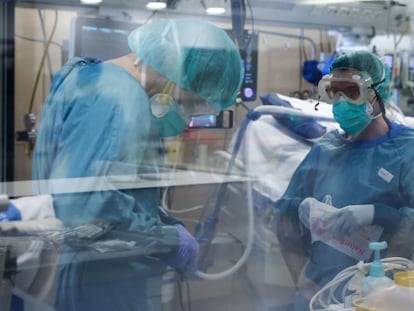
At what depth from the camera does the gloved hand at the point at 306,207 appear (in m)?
1.53

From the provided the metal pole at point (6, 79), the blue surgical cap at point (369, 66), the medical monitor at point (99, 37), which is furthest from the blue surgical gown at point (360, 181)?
the metal pole at point (6, 79)

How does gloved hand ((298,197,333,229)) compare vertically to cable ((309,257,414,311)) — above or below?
above

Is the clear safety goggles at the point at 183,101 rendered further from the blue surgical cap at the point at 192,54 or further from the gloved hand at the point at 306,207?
the gloved hand at the point at 306,207

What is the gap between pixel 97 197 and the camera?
4.67ft

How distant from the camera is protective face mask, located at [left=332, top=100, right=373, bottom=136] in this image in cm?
144

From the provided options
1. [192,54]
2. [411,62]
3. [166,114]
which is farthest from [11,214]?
[411,62]


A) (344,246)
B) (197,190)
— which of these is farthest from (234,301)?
(344,246)

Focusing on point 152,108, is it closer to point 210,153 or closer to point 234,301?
point 210,153

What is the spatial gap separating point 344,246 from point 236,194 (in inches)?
32.8

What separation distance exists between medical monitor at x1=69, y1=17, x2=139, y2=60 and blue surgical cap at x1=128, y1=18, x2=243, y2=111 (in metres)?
0.04

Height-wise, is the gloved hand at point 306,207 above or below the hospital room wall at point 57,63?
below

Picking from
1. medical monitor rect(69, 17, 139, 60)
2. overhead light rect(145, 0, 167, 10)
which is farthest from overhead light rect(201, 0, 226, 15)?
medical monitor rect(69, 17, 139, 60)

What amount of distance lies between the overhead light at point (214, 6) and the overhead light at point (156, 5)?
12 cm

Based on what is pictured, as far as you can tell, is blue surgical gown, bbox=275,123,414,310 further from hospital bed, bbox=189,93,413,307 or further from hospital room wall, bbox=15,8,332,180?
hospital room wall, bbox=15,8,332,180
